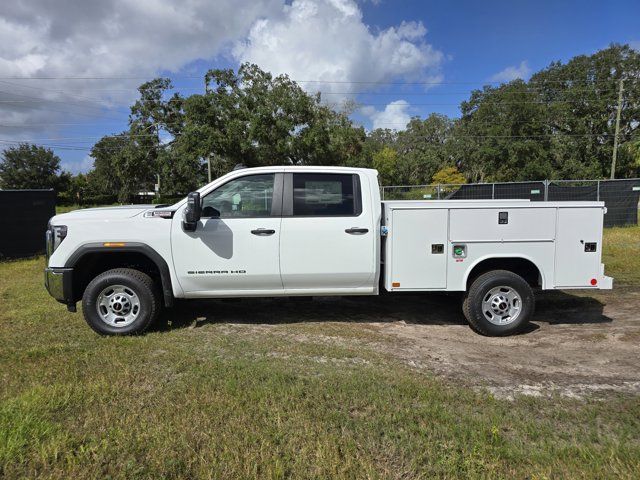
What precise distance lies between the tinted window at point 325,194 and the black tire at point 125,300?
1.93 m

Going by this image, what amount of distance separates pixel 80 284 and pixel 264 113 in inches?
1012

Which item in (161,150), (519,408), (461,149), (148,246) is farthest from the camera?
(461,149)

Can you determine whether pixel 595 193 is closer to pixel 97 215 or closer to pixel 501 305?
pixel 501 305

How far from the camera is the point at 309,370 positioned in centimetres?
422

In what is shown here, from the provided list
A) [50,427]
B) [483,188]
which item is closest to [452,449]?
[50,427]

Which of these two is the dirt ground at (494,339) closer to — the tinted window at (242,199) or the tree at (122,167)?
the tinted window at (242,199)

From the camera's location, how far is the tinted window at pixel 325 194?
17.3 feet

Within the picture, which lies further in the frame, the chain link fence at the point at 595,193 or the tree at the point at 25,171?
the tree at the point at 25,171

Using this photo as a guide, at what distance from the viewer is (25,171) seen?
254ft

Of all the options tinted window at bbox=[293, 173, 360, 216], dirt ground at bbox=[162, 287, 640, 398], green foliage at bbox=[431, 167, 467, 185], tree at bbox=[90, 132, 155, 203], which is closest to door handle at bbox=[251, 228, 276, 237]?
tinted window at bbox=[293, 173, 360, 216]

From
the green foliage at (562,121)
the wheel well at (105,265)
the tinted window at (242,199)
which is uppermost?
the green foliage at (562,121)

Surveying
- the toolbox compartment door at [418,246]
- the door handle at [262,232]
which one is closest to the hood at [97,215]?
the door handle at [262,232]

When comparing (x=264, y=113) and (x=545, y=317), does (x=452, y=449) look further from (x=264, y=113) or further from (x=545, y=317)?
(x=264, y=113)

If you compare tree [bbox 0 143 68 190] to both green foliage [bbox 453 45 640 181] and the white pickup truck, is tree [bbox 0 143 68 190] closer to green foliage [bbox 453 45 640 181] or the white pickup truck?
green foliage [bbox 453 45 640 181]
